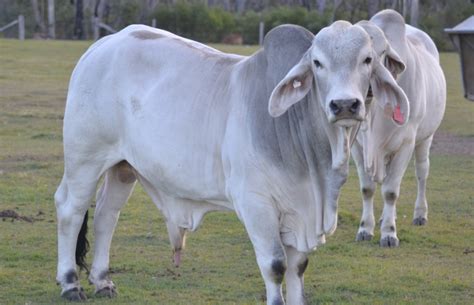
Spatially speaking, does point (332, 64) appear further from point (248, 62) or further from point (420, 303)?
point (420, 303)

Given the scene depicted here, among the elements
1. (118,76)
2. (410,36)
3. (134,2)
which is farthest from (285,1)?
(118,76)

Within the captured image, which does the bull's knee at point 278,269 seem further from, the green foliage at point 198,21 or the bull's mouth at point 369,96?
the green foliage at point 198,21

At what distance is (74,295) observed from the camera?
24.1 ft

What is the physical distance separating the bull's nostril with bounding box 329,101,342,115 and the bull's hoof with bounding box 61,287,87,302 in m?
2.58

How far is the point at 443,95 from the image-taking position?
423 inches

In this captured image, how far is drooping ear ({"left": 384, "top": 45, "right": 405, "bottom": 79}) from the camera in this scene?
6.36 m

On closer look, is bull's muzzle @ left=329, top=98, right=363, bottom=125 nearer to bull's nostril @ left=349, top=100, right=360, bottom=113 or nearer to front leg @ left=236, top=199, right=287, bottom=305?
bull's nostril @ left=349, top=100, right=360, bottom=113

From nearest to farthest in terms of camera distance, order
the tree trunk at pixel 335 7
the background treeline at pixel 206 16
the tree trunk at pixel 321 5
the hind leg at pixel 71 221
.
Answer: the hind leg at pixel 71 221, the background treeline at pixel 206 16, the tree trunk at pixel 335 7, the tree trunk at pixel 321 5

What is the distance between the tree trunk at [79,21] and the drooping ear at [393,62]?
43.0 m

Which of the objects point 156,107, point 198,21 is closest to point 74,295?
point 156,107

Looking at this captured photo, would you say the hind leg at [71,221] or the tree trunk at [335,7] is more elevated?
the hind leg at [71,221]

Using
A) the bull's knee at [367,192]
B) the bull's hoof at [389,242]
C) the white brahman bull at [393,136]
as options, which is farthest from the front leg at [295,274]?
the bull's knee at [367,192]

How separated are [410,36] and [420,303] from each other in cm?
393

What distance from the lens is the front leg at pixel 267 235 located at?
6168 millimetres
